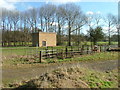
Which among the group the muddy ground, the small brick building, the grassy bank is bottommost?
the muddy ground

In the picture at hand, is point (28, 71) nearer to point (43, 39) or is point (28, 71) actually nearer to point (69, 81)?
point (69, 81)

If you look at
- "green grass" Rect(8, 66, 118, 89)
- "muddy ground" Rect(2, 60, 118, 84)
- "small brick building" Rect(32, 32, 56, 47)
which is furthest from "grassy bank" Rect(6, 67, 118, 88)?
"small brick building" Rect(32, 32, 56, 47)

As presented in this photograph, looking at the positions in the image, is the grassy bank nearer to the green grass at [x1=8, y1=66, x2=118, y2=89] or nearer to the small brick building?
the green grass at [x1=8, y1=66, x2=118, y2=89]

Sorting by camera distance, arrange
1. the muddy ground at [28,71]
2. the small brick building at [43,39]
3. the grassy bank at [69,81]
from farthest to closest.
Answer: the small brick building at [43,39]
the muddy ground at [28,71]
the grassy bank at [69,81]

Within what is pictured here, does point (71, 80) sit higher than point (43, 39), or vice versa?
point (43, 39)

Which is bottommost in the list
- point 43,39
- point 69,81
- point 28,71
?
point 28,71

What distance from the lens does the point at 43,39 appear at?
43938 millimetres

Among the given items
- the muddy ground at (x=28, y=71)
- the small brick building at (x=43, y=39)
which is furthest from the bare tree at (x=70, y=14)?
the muddy ground at (x=28, y=71)

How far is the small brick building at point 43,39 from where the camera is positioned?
42844mm

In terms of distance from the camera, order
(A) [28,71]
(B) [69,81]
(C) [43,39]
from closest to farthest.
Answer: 1. (B) [69,81]
2. (A) [28,71]
3. (C) [43,39]

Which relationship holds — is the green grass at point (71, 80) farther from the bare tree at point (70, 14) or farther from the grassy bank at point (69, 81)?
the bare tree at point (70, 14)

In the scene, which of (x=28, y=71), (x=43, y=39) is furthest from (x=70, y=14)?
(x=28, y=71)

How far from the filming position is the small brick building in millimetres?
42844

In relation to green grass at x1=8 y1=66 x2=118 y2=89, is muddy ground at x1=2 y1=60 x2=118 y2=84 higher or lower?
lower
